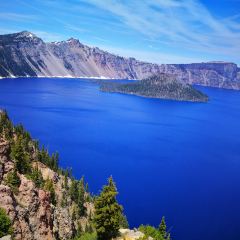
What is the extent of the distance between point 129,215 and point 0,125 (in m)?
49.1

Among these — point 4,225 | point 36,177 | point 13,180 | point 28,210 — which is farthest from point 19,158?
point 4,225

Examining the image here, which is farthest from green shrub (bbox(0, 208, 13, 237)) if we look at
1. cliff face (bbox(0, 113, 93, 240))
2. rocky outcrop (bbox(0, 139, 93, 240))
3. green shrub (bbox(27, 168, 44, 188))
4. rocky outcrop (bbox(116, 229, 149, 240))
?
green shrub (bbox(27, 168, 44, 188))

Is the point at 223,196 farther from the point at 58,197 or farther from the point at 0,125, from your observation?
the point at 0,125

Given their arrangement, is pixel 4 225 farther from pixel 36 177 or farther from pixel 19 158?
pixel 36 177

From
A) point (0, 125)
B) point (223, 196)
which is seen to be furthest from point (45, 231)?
point (223, 196)

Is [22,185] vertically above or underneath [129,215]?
above

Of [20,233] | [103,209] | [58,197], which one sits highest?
[103,209]

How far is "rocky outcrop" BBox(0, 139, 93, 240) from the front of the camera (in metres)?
60.1

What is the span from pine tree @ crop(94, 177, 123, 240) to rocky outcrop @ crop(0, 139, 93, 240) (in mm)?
12710

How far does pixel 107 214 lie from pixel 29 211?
20430 mm

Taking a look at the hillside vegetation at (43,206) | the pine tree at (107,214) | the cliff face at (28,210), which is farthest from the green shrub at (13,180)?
the pine tree at (107,214)

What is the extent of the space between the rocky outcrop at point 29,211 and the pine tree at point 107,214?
12710 mm

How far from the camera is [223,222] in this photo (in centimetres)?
11981

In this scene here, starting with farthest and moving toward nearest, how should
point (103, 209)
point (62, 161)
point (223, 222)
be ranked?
point (62, 161) → point (223, 222) → point (103, 209)
